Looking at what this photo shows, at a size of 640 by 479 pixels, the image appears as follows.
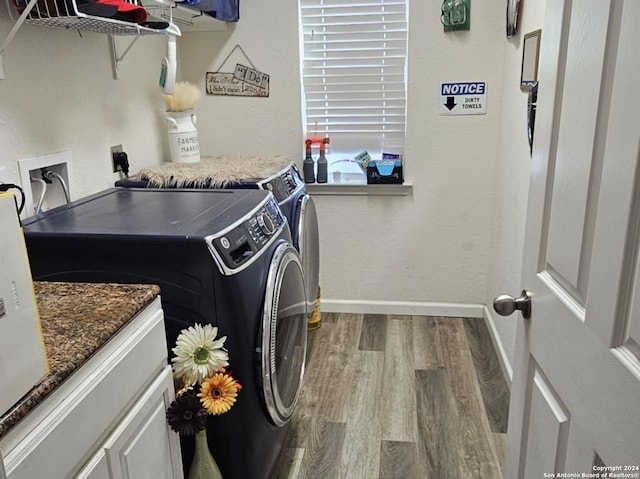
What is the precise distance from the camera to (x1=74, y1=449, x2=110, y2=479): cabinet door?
98cm

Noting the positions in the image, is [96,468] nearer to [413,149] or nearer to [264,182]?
[264,182]

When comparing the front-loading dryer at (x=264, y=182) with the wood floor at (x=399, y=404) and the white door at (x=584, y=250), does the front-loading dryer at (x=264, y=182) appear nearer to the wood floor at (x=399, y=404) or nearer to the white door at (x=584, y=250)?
the wood floor at (x=399, y=404)

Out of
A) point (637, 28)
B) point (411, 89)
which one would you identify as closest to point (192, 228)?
point (637, 28)

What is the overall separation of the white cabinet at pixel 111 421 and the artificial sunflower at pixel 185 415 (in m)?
0.02

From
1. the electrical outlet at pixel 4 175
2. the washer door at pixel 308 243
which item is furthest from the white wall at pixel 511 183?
the electrical outlet at pixel 4 175

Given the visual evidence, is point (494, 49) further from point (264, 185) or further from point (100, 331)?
point (100, 331)

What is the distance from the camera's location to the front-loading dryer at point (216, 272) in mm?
1382

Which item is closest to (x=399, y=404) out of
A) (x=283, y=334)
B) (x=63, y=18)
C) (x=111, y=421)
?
(x=283, y=334)

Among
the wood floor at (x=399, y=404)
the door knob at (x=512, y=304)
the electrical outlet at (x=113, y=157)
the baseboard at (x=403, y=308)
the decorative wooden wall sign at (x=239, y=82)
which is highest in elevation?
the decorative wooden wall sign at (x=239, y=82)

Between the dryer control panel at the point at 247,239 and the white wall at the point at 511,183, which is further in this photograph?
the white wall at the point at 511,183

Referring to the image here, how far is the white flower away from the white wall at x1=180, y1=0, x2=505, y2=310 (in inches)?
69.9

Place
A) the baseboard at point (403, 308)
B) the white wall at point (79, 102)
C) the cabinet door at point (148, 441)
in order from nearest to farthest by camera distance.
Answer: the cabinet door at point (148, 441) < the white wall at point (79, 102) < the baseboard at point (403, 308)

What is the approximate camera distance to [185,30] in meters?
2.92

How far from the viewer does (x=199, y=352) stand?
1386mm
